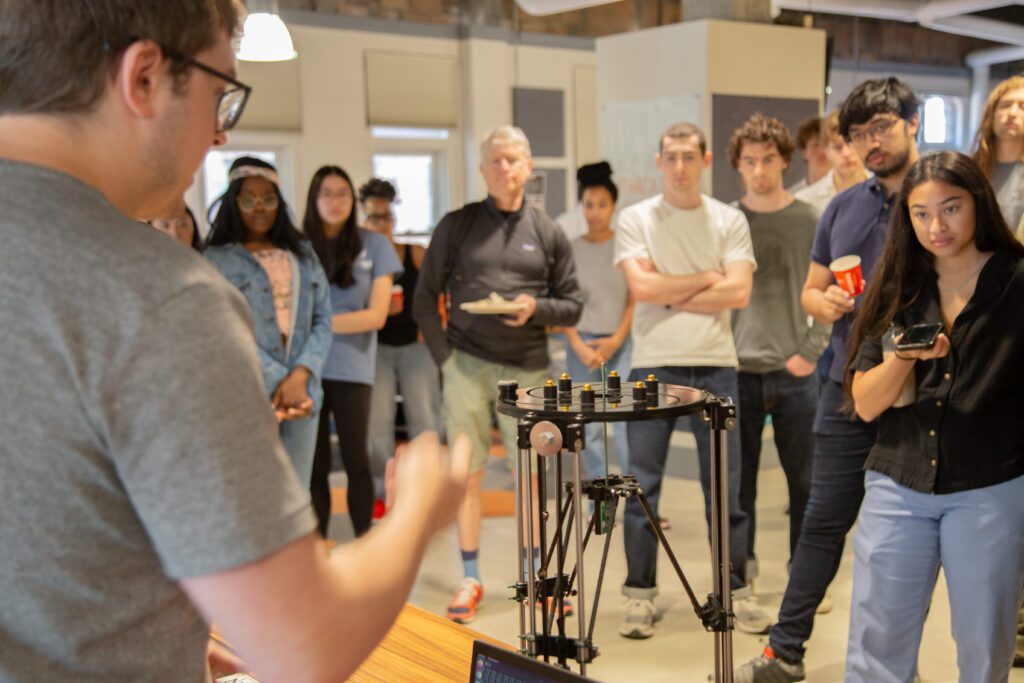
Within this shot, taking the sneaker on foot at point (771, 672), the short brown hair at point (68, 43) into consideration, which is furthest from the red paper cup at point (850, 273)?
the short brown hair at point (68, 43)

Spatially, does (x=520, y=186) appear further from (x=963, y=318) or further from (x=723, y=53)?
(x=723, y=53)

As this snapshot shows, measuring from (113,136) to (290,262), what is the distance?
2.82 m

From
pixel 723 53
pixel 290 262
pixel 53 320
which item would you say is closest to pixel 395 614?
pixel 53 320

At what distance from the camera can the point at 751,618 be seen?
344 cm

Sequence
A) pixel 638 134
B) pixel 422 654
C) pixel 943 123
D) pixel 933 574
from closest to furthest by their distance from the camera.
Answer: pixel 422 654
pixel 933 574
pixel 638 134
pixel 943 123

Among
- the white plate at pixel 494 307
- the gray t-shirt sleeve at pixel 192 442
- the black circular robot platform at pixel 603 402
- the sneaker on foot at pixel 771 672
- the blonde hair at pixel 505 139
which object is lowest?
the sneaker on foot at pixel 771 672

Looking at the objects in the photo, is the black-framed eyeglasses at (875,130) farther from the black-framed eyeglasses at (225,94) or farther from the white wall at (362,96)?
the white wall at (362,96)

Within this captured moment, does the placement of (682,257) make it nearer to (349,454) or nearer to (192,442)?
(349,454)

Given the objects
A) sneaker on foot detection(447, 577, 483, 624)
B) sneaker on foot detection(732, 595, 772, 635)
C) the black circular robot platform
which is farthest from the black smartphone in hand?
sneaker on foot detection(447, 577, 483, 624)

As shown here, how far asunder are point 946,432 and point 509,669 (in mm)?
1302

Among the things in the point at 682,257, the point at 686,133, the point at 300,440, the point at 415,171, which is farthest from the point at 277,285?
the point at 415,171

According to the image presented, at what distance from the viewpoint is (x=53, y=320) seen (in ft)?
2.39

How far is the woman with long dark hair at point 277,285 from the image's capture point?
11.4 ft

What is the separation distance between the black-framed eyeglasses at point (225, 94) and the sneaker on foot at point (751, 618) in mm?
2872
